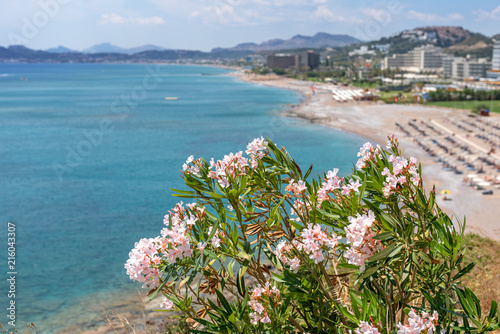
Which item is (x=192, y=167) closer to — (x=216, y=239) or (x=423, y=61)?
(x=216, y=239)

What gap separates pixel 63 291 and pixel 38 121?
→ 49.1 metres

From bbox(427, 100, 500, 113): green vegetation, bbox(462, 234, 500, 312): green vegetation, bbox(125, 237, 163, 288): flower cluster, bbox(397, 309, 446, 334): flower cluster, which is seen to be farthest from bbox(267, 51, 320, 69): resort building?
bbox(397, 309, 446, 334): flower cluster

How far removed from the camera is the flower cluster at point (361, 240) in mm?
2539

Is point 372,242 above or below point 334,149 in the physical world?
above

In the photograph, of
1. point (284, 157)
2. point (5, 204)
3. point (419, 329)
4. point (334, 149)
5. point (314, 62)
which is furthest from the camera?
point (314, 62)

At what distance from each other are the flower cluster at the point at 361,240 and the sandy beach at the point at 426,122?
3.88 metres

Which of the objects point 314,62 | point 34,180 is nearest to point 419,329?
point 34,180

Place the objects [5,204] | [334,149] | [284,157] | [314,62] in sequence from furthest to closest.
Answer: [314,62] < [334,149] < [5,204] < [284,157]

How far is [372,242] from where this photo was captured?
2.62 m

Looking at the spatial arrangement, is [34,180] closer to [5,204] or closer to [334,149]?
[5,204]

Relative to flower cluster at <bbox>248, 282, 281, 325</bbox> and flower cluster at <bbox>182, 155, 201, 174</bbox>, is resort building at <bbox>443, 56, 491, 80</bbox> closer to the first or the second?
flower cluster at <bbox>182, 155, 201, 174</bbox>

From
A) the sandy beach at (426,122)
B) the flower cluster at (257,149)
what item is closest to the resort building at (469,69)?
the sandy beach at (426,122)

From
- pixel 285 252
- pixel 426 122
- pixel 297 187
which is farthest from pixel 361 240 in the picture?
pixel 426 122

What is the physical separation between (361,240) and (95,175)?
33002 mm
